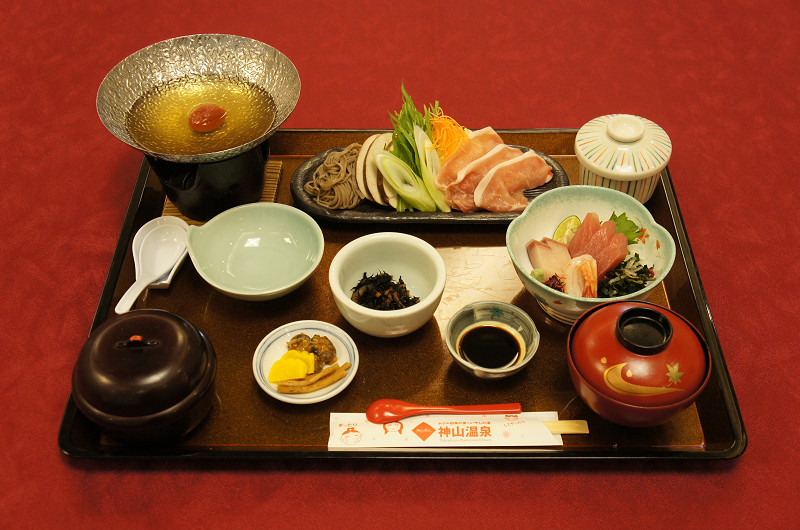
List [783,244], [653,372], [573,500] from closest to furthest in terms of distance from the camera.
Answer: [653,372] → [573,500] → [783,244]

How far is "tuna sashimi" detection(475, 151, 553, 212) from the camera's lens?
2.20 m

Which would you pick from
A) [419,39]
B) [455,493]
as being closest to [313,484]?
[455,493]

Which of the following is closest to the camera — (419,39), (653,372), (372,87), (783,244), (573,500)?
(653,372)

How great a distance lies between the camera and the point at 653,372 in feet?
5.05

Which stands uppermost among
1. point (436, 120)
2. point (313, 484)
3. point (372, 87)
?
point (436, 120)

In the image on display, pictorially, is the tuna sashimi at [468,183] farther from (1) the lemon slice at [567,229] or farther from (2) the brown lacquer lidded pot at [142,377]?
(2) the brown lacquer lidded pot at [142,377]

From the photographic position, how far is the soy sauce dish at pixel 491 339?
1.79 meters

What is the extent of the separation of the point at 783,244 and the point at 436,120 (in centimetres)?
127

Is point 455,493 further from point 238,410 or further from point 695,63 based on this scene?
point 695,63

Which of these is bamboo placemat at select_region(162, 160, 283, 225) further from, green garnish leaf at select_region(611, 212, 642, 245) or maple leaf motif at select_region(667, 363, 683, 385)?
maple leaf motif at select_region(667, 363, 683, 385)

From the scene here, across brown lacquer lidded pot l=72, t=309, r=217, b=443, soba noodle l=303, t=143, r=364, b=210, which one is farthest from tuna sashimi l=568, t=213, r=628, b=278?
brown lacquer lidded pot l=72, t=309, r=217, b=443

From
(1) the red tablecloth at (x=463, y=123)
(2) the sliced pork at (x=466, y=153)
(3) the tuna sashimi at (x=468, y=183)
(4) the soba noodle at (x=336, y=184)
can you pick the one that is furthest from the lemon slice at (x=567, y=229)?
(4) the soba noodle at (x=336, y=184)

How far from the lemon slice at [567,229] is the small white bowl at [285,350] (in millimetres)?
711

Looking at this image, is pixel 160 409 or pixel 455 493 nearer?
pixel 160 409
